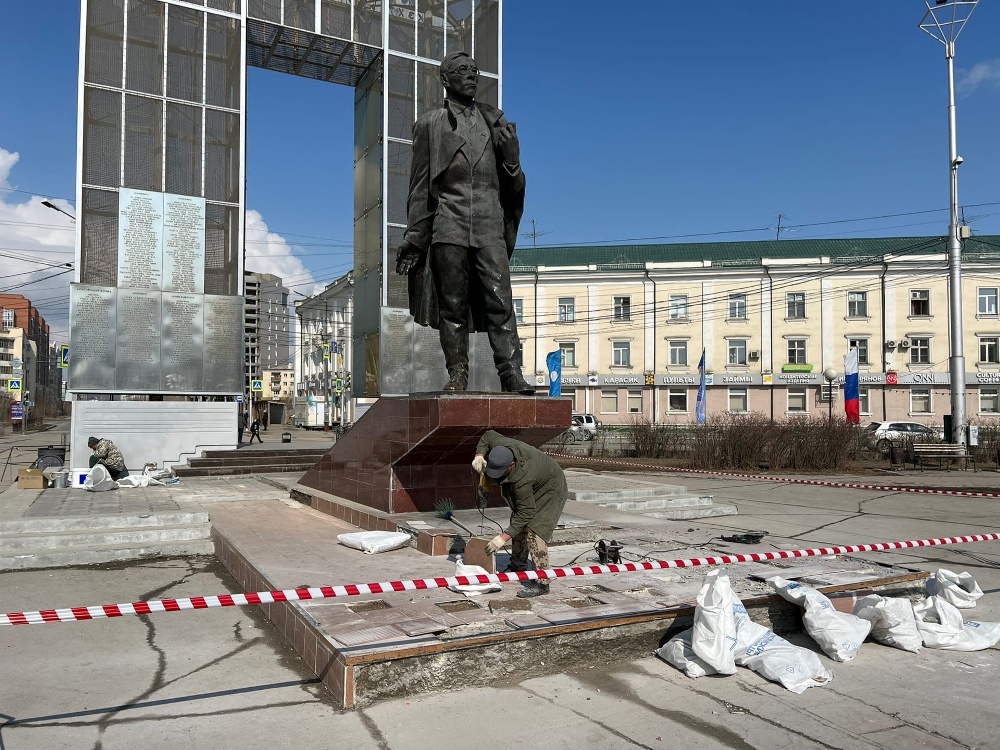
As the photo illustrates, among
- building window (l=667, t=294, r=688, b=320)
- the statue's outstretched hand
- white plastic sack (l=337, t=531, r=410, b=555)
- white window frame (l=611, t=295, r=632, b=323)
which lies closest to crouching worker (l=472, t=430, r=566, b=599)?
white plastic sack (l=337, t=531, r=410, b=555)

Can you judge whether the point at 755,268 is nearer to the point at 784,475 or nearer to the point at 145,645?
the point at 784,475

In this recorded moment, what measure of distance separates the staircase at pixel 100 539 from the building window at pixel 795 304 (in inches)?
1444

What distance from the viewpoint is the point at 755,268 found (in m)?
40.3

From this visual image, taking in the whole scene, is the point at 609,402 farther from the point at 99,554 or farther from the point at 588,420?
the point at 99,554

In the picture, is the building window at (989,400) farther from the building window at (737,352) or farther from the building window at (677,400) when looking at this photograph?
the building window at (677,400)

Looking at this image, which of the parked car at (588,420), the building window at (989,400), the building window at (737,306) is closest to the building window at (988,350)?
the building window at (989,400)

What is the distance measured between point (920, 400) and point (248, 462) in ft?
113

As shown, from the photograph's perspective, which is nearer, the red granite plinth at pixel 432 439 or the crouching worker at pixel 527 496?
the crouching worker at pixel 527 496

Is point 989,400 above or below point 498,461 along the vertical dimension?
below

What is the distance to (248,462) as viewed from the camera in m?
14.9

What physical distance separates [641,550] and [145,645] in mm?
3983

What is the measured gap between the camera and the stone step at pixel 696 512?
35.4ft

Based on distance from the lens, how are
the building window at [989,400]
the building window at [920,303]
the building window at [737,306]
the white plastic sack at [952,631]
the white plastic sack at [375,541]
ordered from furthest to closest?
the building window at [737,306] < the building window at [920,303] < the building window at [989,400] < the white plastic sack at [375,541] < the white plastic sack at [952,631]

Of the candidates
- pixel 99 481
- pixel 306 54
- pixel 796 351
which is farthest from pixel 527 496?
pixel 796 351
